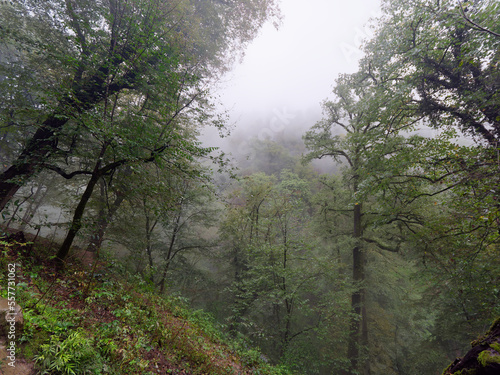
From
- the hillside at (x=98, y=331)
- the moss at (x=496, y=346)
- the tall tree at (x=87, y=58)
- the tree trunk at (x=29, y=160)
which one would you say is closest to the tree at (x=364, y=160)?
the moss at (x=496, y=346)

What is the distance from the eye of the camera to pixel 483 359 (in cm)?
174

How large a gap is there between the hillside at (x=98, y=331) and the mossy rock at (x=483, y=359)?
3631mm

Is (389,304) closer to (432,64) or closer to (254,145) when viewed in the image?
(432,64)

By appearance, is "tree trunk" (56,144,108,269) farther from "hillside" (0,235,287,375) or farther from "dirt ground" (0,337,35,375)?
"dirt ground" (0,337,35,375)

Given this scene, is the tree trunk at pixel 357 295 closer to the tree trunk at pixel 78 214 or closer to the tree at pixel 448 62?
the tree at pixel 448 62

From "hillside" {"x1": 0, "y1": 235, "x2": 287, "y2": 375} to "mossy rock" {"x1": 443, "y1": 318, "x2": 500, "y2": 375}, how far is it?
3631mm

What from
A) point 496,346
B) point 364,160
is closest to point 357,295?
point 364,160

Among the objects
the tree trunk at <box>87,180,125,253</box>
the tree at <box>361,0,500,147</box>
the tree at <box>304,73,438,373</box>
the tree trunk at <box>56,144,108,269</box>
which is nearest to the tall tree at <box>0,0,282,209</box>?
the tree trunk at <box>56,144,108,269</box>

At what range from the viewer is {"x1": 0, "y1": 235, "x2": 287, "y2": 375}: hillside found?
2.24 m

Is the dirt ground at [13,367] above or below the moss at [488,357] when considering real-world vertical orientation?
below

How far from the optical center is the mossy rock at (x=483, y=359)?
5.57ft

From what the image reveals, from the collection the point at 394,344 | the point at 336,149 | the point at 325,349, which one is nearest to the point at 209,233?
the point at 325,349

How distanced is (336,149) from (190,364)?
37.3 feet

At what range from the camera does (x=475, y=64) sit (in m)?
4.89
